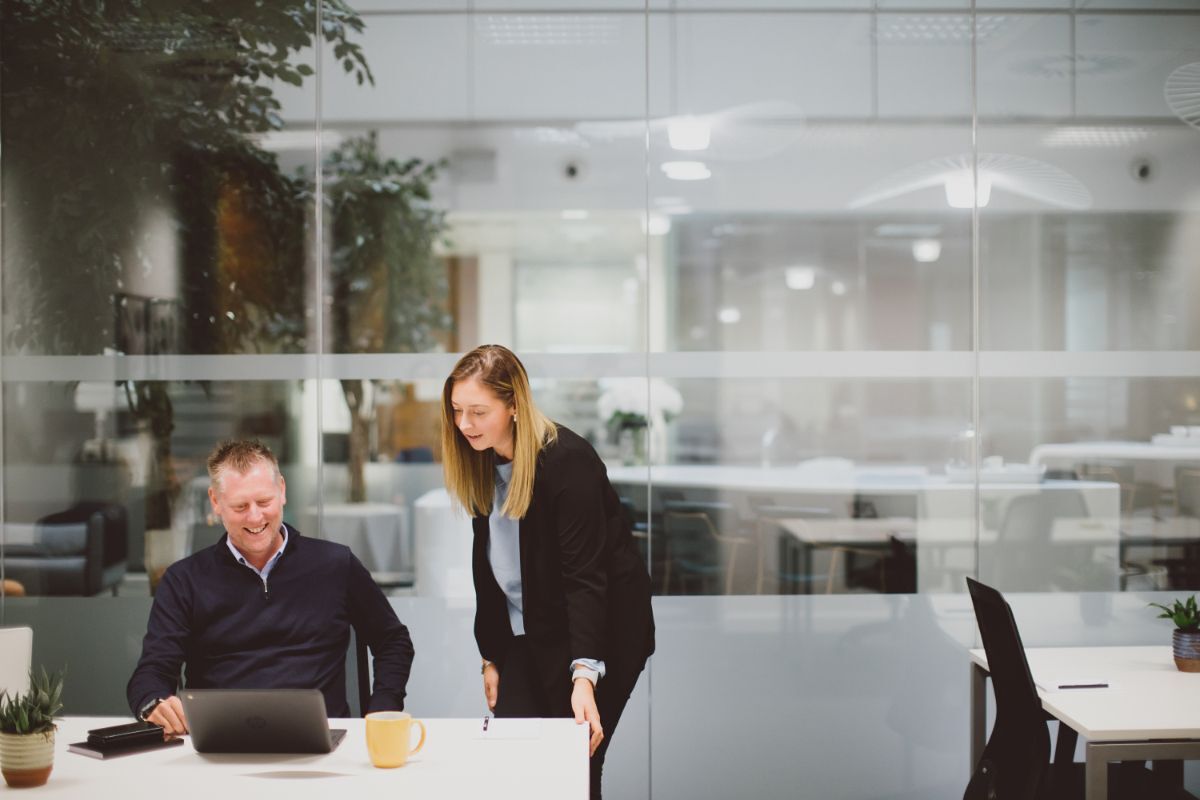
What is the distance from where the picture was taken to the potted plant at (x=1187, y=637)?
10.6 ft

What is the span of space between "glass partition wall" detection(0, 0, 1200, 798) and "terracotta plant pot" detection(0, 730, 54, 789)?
1811 millimetres

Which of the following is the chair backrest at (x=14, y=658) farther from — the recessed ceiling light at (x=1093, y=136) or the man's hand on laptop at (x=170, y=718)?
the recessed ceiling light at (x=1093, y=136)

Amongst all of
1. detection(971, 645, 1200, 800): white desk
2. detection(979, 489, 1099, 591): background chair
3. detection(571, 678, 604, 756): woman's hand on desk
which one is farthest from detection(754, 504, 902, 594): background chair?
detection(571, 678, 604, 756): woman's hand on desk

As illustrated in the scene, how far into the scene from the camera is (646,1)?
3.87 meters

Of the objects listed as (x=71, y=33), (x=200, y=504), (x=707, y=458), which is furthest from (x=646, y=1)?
(x=200, y=504)

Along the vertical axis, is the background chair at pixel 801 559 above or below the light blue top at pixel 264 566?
below

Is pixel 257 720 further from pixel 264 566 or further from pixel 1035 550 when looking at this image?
pixel 1035 550

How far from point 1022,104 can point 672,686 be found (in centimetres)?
254

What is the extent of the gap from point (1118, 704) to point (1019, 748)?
1.04 feet

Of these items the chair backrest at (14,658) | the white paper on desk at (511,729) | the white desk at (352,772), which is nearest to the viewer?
the white desk at (352,772)

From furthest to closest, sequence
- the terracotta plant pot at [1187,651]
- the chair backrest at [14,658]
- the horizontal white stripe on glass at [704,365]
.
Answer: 1. the horizontal white stripe on glass at [704,365]
2. the terracotta plant pot at [1187,651]
3. the chair backrest at [14,658]

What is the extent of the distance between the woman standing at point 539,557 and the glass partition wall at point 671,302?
1.08 meters

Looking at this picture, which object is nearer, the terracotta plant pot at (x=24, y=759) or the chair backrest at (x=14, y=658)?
the terracotta plant pot at (x=24, y=759)

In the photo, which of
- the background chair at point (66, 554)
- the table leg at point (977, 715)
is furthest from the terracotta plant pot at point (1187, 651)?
the background chair at point (66, 554)
